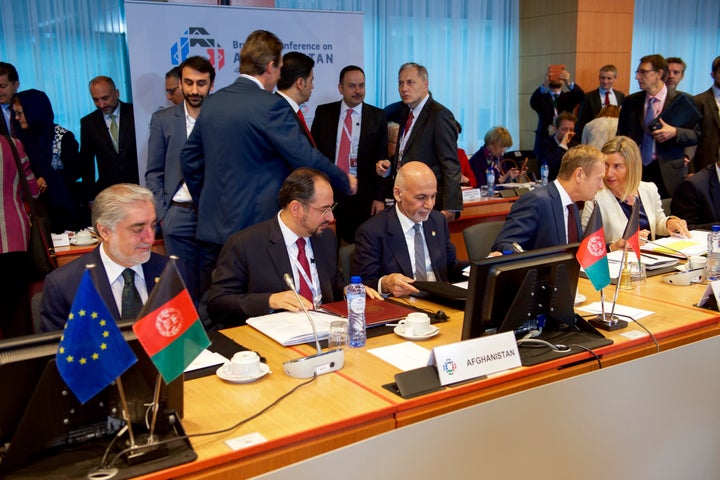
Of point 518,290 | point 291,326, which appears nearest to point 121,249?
point 291,326

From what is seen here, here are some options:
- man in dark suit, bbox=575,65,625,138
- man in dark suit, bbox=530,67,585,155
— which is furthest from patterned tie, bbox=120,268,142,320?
man in dark suit, bbox=530,67,585,155

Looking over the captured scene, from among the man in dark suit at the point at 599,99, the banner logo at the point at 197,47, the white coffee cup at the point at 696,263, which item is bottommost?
the white coffee cup at the point at 696,263

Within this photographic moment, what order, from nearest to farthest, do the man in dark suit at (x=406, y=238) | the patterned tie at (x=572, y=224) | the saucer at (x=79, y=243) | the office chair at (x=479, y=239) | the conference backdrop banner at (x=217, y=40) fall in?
the man in dark suit at (x=406, y=238), the patterned tie at (x=572, y=224), the office chair at (x=479, y=239), the saucer at (x=79, y=243), the conference backdrop banner at (x=217, y=40)

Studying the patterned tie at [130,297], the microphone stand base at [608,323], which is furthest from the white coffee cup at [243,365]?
the microphone stand base at [608,323]

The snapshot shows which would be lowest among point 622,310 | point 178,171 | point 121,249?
point 622,310

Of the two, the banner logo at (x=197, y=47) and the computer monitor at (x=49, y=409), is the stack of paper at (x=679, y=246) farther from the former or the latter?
the banner logo at (x=197, y=47)

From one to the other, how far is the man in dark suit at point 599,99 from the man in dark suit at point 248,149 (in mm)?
4833

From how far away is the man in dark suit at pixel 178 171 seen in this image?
3.93 meters

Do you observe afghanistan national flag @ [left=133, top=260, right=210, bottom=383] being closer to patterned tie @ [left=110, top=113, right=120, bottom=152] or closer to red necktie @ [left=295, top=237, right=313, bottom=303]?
red necktie @ [left=295, top=237, right=313, bottom=303]

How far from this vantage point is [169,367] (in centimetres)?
163

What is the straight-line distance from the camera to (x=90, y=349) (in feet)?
5.12

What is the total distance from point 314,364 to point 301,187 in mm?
960

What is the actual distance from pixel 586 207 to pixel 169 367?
119 inches

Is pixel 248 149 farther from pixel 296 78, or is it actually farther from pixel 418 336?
pixel 418 336
